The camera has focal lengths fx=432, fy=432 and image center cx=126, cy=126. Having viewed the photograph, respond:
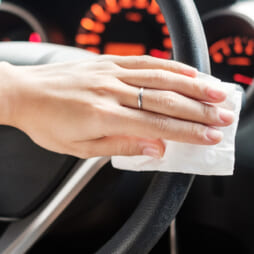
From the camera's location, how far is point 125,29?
6.09 ft

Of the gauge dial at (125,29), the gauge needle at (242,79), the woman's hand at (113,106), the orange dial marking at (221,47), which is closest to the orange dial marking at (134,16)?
the gauge dial at (125,29)

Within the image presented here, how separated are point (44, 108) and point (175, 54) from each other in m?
0.12

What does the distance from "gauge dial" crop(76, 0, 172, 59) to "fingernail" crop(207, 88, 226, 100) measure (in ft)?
4.94

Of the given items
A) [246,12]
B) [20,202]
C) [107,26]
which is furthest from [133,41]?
[20,202]

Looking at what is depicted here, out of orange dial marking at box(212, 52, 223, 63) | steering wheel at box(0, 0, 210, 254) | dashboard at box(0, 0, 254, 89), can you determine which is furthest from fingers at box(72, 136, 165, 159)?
dashboard at box(0, 0, 254, 89)

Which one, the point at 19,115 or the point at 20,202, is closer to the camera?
the point at 19,115

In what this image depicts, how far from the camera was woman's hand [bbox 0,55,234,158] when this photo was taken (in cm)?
31

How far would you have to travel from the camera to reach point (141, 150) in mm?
334

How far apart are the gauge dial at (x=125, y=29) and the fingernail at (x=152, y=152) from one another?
4.90 ft

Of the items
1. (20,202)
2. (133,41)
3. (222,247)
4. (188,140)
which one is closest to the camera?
(188,140)

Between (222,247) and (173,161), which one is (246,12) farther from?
(173,161)

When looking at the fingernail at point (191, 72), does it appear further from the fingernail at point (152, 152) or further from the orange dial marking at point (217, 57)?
the orange dial marking at point (217, 57)

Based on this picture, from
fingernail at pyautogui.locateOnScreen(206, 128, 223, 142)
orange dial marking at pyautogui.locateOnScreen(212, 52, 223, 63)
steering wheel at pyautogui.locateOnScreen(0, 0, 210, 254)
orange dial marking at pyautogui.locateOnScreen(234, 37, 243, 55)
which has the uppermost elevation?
fingernail at pyautogui.locateOnScreen(206, 128, 223, 142)

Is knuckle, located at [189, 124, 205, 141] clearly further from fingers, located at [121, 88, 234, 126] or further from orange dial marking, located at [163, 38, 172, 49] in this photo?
orange dial marking, located at [163, 38, 172, 49]
